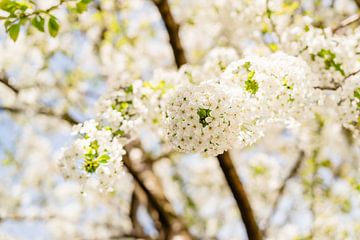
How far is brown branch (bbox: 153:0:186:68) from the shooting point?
4.89 metres

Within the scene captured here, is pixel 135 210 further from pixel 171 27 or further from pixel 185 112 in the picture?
pixel 185 112

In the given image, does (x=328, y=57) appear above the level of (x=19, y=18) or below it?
below

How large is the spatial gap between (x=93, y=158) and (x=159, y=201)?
8.78 ft

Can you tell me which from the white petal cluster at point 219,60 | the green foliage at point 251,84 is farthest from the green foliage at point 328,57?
the green foliage at point 251,84

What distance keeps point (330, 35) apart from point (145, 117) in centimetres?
154

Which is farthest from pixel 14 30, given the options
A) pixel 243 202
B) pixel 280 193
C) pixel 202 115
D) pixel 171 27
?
pixel 280 193

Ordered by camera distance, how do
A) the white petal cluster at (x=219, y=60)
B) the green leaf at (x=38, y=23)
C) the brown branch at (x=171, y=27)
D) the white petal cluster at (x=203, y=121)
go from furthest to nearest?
the brown branch at (x=171, y=27) → the white petal cluster at (x=219, y=60) → the green leaf at (x=38, y=23) → the white petal cluster at (x=203, y=121)

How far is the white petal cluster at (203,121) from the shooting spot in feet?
9.27

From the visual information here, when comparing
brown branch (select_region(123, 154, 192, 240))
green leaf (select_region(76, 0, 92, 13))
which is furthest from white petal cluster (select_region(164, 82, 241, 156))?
brown branch (select_region(123, 154, 192, 240))

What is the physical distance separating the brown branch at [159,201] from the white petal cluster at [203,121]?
2844 mm

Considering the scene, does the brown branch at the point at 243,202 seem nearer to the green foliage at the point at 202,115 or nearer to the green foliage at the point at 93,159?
the green foliage at the point at 93,159

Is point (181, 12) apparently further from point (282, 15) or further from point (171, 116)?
point (171, 116)

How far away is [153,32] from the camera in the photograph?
29.6 ft

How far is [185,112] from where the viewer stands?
2.86m
